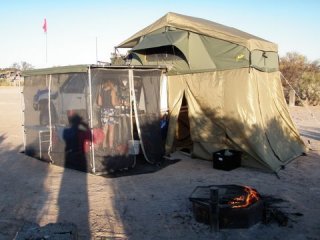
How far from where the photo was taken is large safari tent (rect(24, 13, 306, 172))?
8211 mm

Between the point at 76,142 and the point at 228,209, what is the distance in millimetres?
4376

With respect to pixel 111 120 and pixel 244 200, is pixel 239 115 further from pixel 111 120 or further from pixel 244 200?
pixel 244 200

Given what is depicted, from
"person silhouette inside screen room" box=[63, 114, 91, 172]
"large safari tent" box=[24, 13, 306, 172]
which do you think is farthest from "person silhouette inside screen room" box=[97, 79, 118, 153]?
"person silhouette inside screen room" box=[63, 114, 91, 172]

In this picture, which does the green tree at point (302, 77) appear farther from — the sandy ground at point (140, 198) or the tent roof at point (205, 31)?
the sandy ground at point (140, 198)

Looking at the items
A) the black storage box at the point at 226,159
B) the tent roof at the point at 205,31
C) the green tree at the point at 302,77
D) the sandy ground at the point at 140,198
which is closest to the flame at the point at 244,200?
the sandy ground at the point at 140,198

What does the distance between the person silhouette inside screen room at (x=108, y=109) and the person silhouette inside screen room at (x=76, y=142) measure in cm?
41

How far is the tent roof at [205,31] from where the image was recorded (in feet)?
28.1

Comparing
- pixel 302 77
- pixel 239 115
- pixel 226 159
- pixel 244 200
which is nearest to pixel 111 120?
pixel 226 159

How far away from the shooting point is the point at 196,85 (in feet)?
30.0

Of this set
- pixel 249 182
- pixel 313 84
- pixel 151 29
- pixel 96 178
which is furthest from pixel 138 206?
pixel 313 84

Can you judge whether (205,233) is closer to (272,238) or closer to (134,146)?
(272,238)

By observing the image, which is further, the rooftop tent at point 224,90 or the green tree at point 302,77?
the green tree at point 302,77

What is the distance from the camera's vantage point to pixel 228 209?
504 cm

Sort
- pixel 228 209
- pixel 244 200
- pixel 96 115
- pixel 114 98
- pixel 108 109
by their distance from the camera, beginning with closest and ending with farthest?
pixel 228 209 < pixel 244 200 < pixel 96 115 < pixel 108 109 < pixel 114 98
